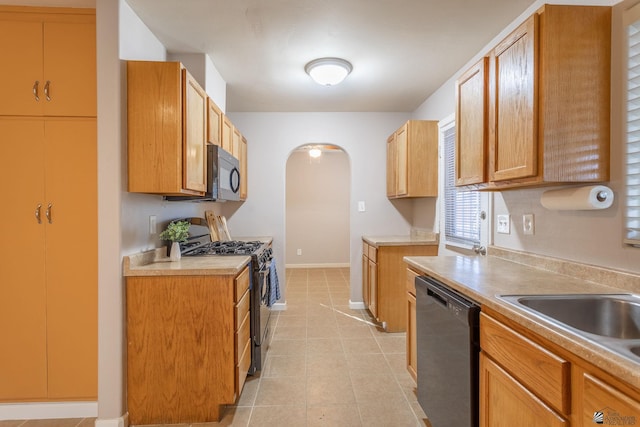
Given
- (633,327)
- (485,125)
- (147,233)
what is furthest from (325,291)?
(633,327)

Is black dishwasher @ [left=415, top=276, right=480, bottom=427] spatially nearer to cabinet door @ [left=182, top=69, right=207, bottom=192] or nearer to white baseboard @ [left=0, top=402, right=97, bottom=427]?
cabinet door @ [left=182, top=69, right=207, bottom=192]

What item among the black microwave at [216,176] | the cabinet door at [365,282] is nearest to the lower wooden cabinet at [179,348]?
the black microwave at [216,176]

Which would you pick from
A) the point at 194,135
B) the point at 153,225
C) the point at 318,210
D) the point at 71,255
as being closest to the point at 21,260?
the point at 71,255

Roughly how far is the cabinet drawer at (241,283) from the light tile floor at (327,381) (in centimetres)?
72

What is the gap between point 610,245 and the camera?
1.38 meters

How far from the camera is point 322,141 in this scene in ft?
13.2

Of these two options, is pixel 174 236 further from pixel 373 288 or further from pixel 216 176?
pixel 373 288

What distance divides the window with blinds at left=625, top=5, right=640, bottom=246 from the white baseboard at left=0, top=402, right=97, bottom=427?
2.97 meters

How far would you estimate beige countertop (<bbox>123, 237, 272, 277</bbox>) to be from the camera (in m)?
1.79

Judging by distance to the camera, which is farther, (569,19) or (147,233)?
(147,233)

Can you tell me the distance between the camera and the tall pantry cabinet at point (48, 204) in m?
1.83

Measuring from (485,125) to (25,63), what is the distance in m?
Result: 2.70

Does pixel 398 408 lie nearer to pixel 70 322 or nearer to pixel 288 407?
pixel 288 407

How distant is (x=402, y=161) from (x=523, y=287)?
221cm
